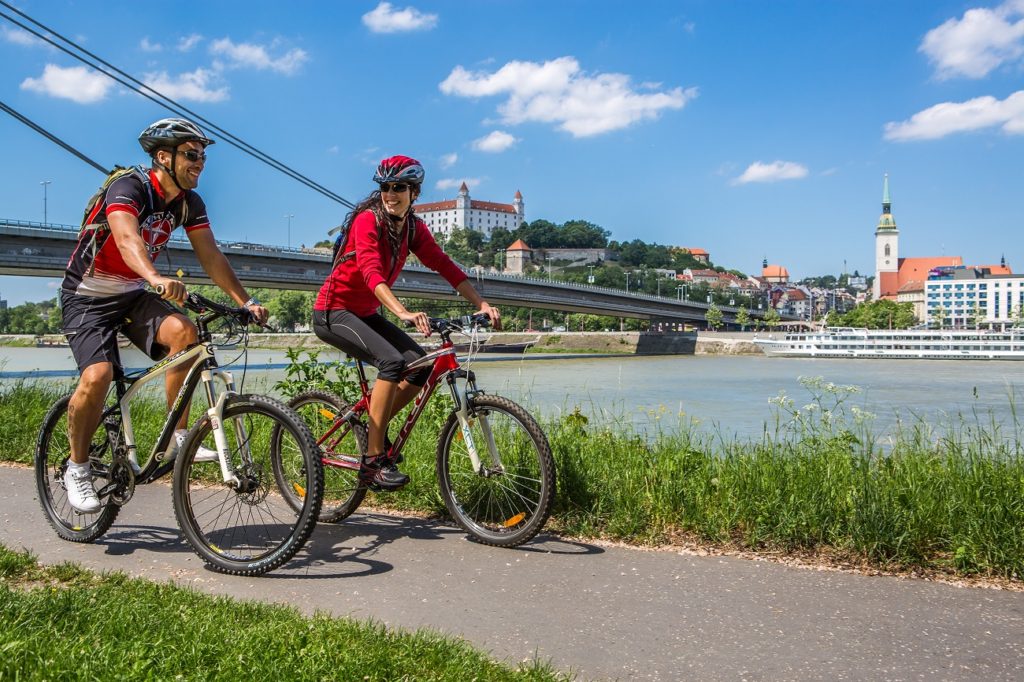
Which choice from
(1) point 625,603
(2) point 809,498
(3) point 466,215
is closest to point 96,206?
(1) point 625,603

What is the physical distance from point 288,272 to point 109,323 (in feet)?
125

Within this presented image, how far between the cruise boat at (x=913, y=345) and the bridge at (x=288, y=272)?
1449cm

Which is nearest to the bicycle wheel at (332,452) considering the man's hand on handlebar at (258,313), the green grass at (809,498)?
the green grass at (809,498)

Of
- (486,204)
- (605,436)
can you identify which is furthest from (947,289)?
(605,436)

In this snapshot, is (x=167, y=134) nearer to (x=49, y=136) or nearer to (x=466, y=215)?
(x=49, y=136)

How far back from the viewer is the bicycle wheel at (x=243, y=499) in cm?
303

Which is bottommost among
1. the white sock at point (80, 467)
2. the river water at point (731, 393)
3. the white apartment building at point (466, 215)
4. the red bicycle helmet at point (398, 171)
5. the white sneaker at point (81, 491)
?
the river water at point (731, 393)

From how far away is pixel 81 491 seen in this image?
11.4 ft

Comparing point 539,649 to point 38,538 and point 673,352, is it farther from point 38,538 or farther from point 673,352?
point 673,352

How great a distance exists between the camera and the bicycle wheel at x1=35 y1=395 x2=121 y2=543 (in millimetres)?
3500

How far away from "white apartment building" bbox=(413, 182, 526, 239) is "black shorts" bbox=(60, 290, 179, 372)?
547 feet

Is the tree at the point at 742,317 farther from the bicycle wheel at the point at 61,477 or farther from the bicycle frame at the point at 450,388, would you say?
the bicycle wheel at the point at 61,477

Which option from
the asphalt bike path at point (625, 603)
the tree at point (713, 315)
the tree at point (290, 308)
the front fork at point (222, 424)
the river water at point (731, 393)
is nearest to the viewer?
the asphalt bike path at point (625, 603)

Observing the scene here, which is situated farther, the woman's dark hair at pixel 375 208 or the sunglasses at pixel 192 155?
the woman's dark hair at pixel 375 208
